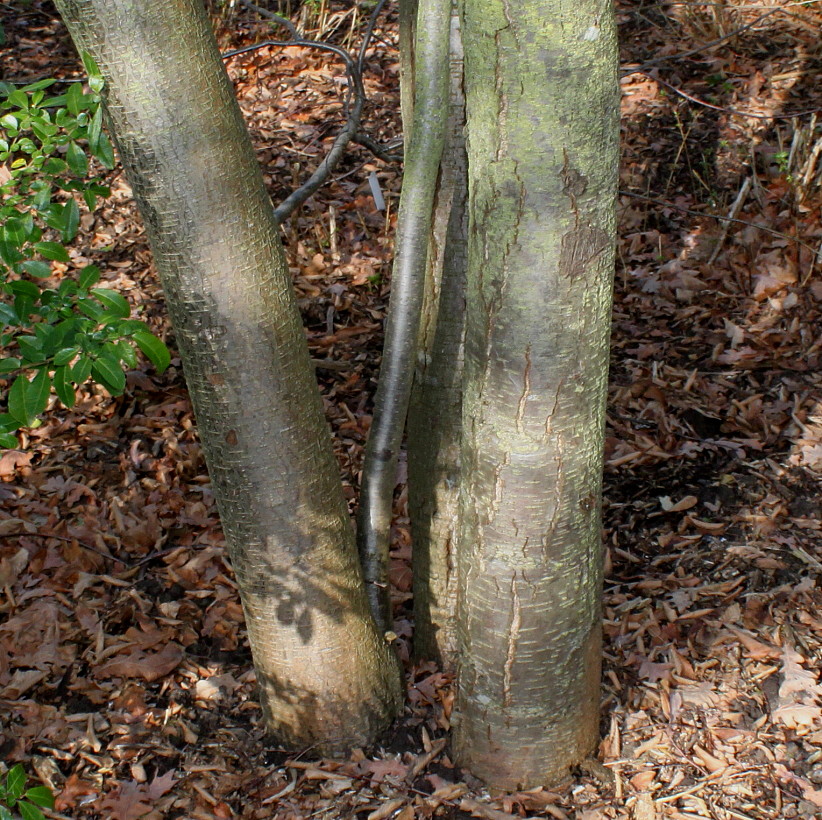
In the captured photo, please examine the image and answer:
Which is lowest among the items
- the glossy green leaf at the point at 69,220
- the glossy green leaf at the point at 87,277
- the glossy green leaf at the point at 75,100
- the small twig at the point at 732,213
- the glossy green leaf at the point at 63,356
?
the small twig at the point at 732,213

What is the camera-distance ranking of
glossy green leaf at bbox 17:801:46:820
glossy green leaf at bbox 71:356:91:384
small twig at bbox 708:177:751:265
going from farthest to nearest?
1. small twig at bbox 708:177:751:265
2. glossy green leaf at bbox 71:356:91:384
3. glossy green leaf at bbox 17:801:46:820

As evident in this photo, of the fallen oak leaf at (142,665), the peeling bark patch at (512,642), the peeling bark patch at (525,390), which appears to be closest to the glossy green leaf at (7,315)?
the peeling bark patch at (525,390)

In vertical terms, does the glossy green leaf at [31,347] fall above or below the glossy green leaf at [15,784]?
above

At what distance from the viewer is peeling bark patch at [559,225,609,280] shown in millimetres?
1880

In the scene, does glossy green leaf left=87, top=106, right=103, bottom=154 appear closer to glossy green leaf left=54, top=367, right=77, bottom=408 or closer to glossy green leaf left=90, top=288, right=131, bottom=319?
glossy green leaf left=90, top=288, right=131, bottom=319

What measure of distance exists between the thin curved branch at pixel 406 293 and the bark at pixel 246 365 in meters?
0.17

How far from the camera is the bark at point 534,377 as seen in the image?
5.81 feet

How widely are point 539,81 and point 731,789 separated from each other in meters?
2.13

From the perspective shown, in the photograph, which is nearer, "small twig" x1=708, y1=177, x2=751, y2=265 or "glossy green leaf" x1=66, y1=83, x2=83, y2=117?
"glossy green leaf" x1=66, y1=83, x2=83, y2=117

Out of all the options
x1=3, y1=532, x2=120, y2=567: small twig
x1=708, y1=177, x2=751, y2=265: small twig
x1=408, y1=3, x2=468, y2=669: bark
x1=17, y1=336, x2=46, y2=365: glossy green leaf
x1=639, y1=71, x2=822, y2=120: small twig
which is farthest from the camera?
x1=639, y1=71, x2=822, y2=120: small twig

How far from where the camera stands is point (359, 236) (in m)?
5.76

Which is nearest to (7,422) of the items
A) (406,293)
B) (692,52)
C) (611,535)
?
(406,293)

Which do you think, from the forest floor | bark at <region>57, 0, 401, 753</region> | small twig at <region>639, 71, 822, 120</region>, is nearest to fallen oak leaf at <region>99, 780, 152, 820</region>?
the forest floor

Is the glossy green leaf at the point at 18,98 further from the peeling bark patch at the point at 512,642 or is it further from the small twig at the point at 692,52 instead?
the small twig at the point at 692,52
